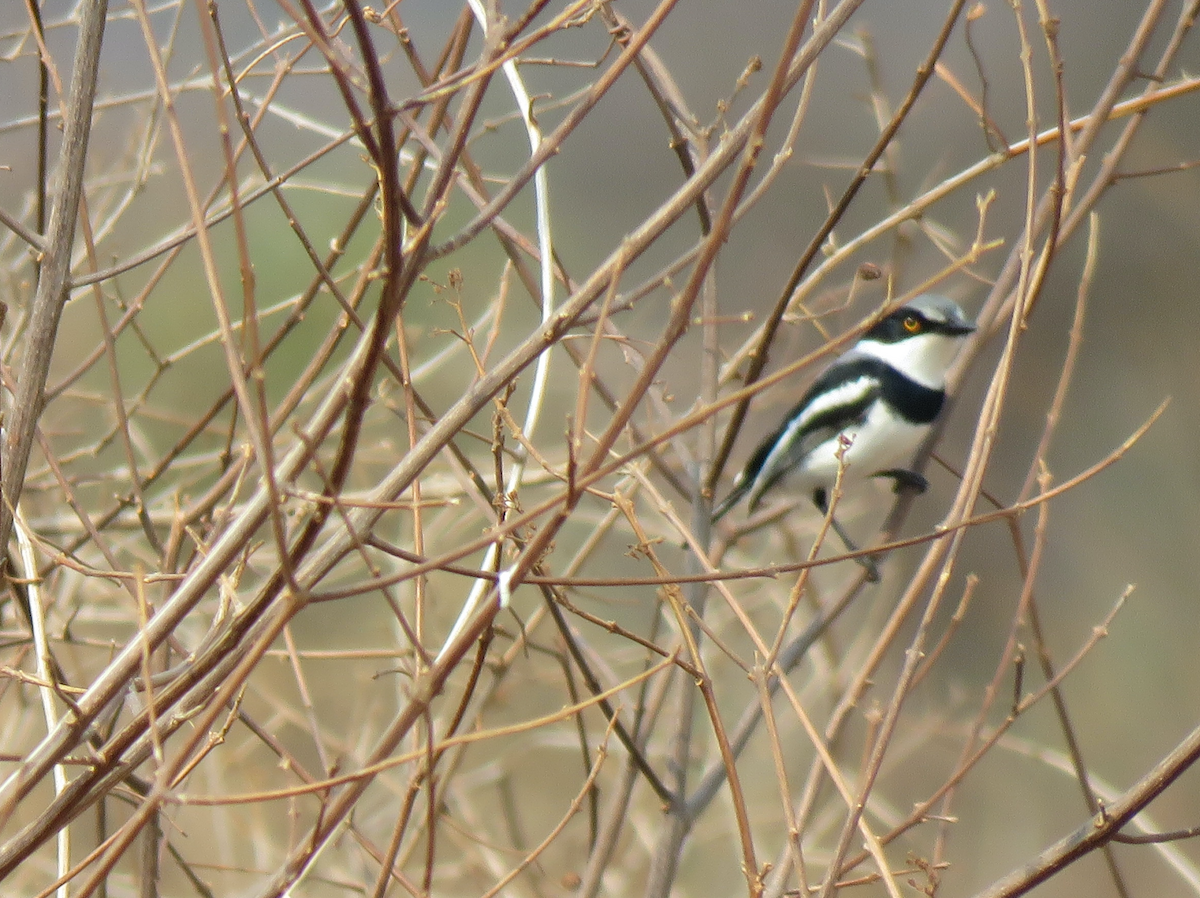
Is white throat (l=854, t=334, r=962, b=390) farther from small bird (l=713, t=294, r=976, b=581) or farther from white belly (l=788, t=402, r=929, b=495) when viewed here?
white belly (l=788, t=402, r=929, b=495)

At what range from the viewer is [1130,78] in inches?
80.1

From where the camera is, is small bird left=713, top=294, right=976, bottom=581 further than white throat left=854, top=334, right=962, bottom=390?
No

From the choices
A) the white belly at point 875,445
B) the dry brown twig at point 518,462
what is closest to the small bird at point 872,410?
the white belly at point 875,445

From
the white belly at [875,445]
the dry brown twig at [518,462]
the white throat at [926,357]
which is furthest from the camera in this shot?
the white throat at [926,357]

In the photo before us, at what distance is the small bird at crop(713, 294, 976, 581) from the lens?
3.88 metres

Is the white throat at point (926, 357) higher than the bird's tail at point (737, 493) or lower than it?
higher

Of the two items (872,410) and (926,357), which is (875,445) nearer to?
(872,410)

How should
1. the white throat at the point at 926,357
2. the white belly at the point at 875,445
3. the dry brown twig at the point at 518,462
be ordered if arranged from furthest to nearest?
the white throat at the point at 926,357, the white belly at the point at 875,445, the dry brown twig at the point at 518,462

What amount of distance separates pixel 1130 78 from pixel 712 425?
1135mm

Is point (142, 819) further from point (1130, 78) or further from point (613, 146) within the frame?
point (613, 146)

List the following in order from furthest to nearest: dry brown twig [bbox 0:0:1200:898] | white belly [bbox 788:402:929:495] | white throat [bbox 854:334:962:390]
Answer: white throat [bbox 854:334:962:390]
white belly [bbox 788:402:929:495]
dry brown twig [bbox 0:0:1200:898]

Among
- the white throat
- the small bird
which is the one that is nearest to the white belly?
the small bird

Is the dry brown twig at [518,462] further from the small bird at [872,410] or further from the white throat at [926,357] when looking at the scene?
the white throat at [926,357]

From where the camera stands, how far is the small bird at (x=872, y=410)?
3881mm
